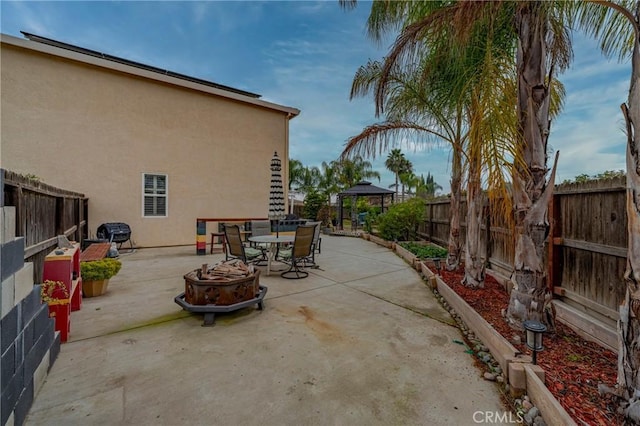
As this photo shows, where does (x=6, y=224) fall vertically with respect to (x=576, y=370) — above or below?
above

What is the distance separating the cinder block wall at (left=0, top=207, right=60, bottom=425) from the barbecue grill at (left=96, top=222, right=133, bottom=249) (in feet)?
21.7

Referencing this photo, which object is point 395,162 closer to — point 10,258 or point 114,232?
point 114,232

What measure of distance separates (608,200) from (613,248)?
467 millimetres

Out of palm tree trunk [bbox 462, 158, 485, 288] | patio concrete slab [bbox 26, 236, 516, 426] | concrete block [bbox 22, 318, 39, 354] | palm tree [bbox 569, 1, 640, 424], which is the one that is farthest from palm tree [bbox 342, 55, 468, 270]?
concrete block [bbox 22, 318, 39, 354]

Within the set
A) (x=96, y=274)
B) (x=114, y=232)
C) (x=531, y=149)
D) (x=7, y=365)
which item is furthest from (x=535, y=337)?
(x=114, y=232)

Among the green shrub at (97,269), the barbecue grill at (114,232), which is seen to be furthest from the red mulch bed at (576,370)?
the barbecue grill at (114,232)

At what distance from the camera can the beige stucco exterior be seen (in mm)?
7523

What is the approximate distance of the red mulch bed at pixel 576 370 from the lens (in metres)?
1.77

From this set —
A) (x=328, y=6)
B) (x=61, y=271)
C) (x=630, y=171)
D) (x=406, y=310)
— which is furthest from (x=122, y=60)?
(x=630, y=171)

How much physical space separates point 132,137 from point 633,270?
10.8 m

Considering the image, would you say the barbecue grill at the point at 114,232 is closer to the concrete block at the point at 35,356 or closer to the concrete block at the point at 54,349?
the concrete block at the point at 54,349

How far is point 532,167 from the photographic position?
2.79 meters

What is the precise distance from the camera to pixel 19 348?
1710mm

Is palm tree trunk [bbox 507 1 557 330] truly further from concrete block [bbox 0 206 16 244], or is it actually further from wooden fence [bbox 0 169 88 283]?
wooden fence [bbox 0 169 88 283]
